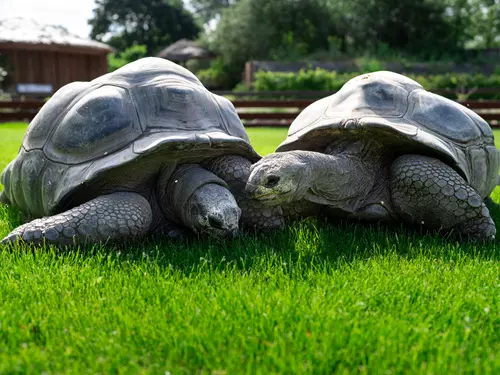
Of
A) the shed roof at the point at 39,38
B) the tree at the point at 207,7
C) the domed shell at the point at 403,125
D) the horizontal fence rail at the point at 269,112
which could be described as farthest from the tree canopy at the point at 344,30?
the tree at the point at 207,7

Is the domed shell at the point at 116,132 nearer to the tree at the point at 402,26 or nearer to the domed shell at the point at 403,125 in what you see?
the domed shell at the point at 403,125

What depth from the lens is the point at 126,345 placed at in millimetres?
1744

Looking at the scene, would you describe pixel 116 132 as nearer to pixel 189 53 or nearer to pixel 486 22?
pixel 189 53

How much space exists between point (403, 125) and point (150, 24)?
5186 cm

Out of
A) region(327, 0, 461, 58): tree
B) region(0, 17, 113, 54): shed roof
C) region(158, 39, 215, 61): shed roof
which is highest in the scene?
region(327, 0, 461, 58): tree

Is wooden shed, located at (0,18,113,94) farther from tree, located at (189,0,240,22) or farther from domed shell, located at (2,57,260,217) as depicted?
tree, located at (189,0,240,22)

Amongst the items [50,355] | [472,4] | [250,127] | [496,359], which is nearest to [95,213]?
[50,355]

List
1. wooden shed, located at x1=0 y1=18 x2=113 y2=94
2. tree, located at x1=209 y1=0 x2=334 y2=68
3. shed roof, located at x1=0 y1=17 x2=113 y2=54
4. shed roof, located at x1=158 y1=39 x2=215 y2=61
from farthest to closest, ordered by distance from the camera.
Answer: shed roof, located at x1=158 y1=39 x2=215 y2=61, tree, located at x1=209 y1=0 x2=334 y2=68, wooden shed, located at x1=0 y1=18 x2=113 y2=94, shed roof, located at x1=0 y1=17 x2=113 y2=54

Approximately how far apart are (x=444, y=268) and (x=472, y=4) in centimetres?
3836

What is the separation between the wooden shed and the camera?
25.1 meters

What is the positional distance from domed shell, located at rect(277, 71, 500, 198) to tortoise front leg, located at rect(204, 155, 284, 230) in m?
0.58

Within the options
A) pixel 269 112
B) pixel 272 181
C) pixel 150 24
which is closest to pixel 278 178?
pixel 272 181

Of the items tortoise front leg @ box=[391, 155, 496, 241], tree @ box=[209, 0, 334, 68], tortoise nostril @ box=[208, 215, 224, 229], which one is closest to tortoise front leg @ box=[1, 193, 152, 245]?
tortoise nostril @ box=[208, 215, 224, 229]

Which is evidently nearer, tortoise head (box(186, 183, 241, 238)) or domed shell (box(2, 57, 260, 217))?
tortoise head (box(186, 183, 241, 238))
